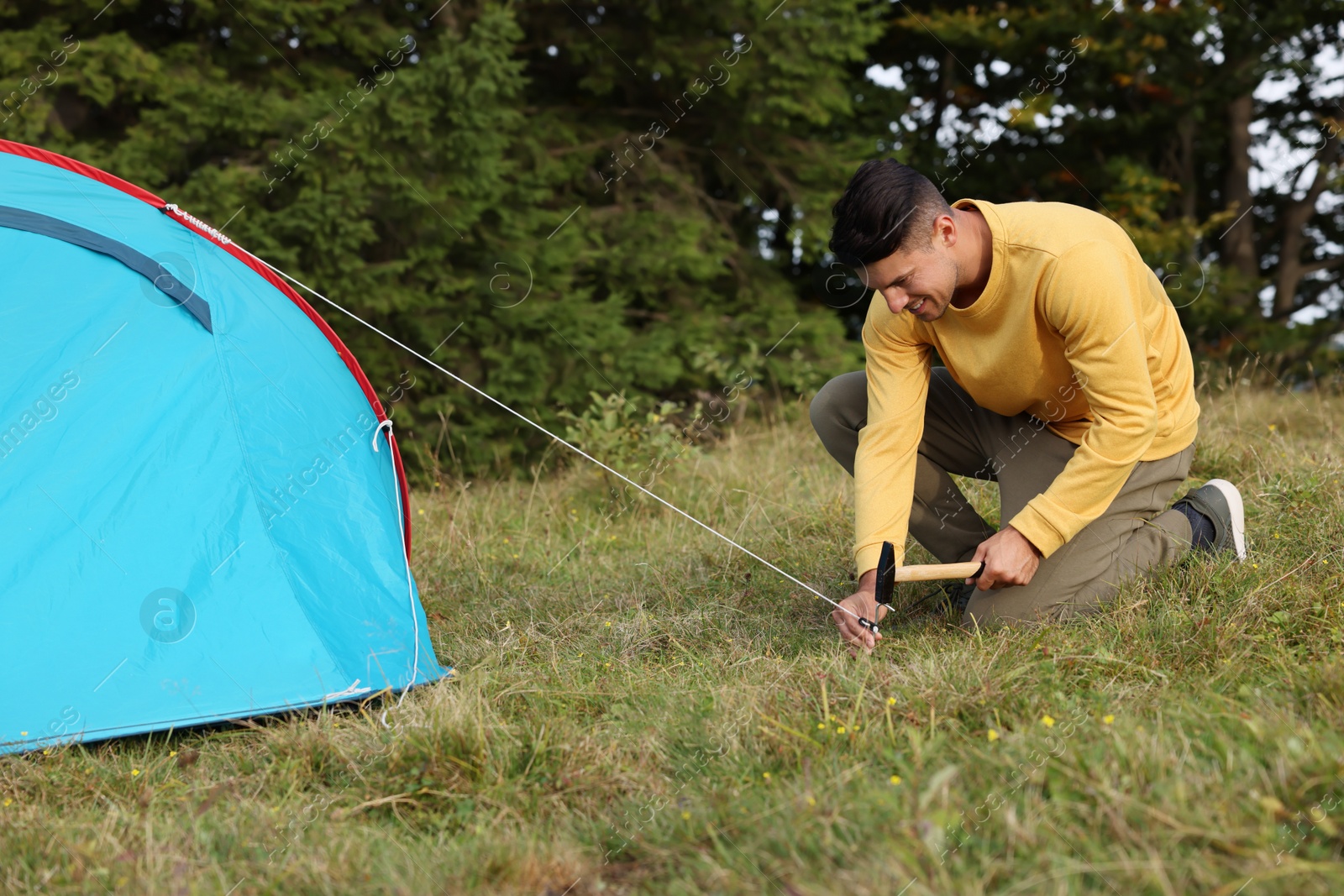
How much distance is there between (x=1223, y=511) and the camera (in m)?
2.70

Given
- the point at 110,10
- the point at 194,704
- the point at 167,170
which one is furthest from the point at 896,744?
the point at 110,10

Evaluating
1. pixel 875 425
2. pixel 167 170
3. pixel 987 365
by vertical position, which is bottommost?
pixel 875 425

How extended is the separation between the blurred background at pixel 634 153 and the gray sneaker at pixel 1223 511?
2.24 metres

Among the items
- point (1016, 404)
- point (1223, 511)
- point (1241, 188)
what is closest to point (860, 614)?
point (1016, 404)

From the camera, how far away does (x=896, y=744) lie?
1.88m

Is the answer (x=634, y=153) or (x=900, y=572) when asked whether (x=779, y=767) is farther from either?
(x=634, y=153)

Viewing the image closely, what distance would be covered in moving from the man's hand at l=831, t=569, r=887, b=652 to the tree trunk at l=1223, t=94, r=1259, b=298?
7.50m

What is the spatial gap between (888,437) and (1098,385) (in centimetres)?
51

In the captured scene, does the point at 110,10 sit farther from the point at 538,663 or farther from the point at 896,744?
the point at 896,744

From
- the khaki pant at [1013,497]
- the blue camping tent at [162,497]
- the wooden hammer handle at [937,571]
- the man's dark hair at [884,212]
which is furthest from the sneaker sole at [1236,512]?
the blue camping tent at [162,497]

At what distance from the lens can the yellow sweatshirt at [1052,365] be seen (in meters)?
2.29

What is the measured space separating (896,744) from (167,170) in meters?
5.01

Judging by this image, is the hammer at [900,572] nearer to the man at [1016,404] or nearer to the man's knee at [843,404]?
the man at [1016,404]

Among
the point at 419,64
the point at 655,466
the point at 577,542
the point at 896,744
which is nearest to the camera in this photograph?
the point at 896,744
